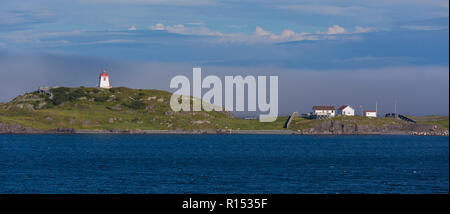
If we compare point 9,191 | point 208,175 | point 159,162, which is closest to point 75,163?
point 159,162

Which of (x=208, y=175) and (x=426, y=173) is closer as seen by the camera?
(x=208, y=175)

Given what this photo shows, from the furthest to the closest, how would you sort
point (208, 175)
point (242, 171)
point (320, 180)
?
point (242, 171) < point (208, 175) < point (320, 180)

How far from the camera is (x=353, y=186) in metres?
76.4

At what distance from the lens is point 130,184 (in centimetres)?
7538

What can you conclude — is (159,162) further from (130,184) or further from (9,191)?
(9,191)
